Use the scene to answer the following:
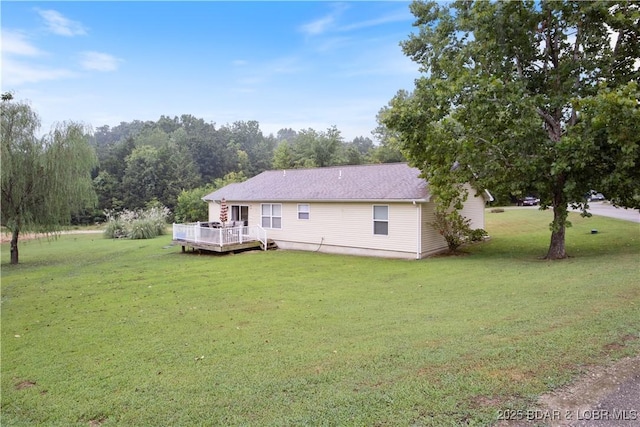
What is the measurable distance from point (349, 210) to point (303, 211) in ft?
8.26

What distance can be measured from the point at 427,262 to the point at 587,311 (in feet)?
24.5

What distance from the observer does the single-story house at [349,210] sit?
14.4 metres

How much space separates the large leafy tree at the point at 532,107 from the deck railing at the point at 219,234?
26.8 feet

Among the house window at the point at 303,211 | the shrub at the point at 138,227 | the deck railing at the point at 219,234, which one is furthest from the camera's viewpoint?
the shrub at the point at 138,227

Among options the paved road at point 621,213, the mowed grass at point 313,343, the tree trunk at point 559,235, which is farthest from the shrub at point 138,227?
the paved road at point 621,213

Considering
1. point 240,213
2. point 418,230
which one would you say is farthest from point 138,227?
point 418,230

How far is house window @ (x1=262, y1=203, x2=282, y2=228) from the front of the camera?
18.3 meters

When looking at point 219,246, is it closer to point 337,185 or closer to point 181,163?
point 337,185

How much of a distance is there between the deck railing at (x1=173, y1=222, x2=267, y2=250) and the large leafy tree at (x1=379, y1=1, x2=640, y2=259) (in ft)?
26.8

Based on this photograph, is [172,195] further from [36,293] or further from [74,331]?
[74,331]

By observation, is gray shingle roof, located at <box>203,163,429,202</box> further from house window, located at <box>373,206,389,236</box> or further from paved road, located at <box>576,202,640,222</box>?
paved road, located at <box>576,202,640,222</box>

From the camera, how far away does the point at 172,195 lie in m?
45.0

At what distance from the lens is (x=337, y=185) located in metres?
17.4

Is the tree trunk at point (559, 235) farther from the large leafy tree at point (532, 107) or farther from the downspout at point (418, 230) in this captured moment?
the downspout at point (418, 230)
